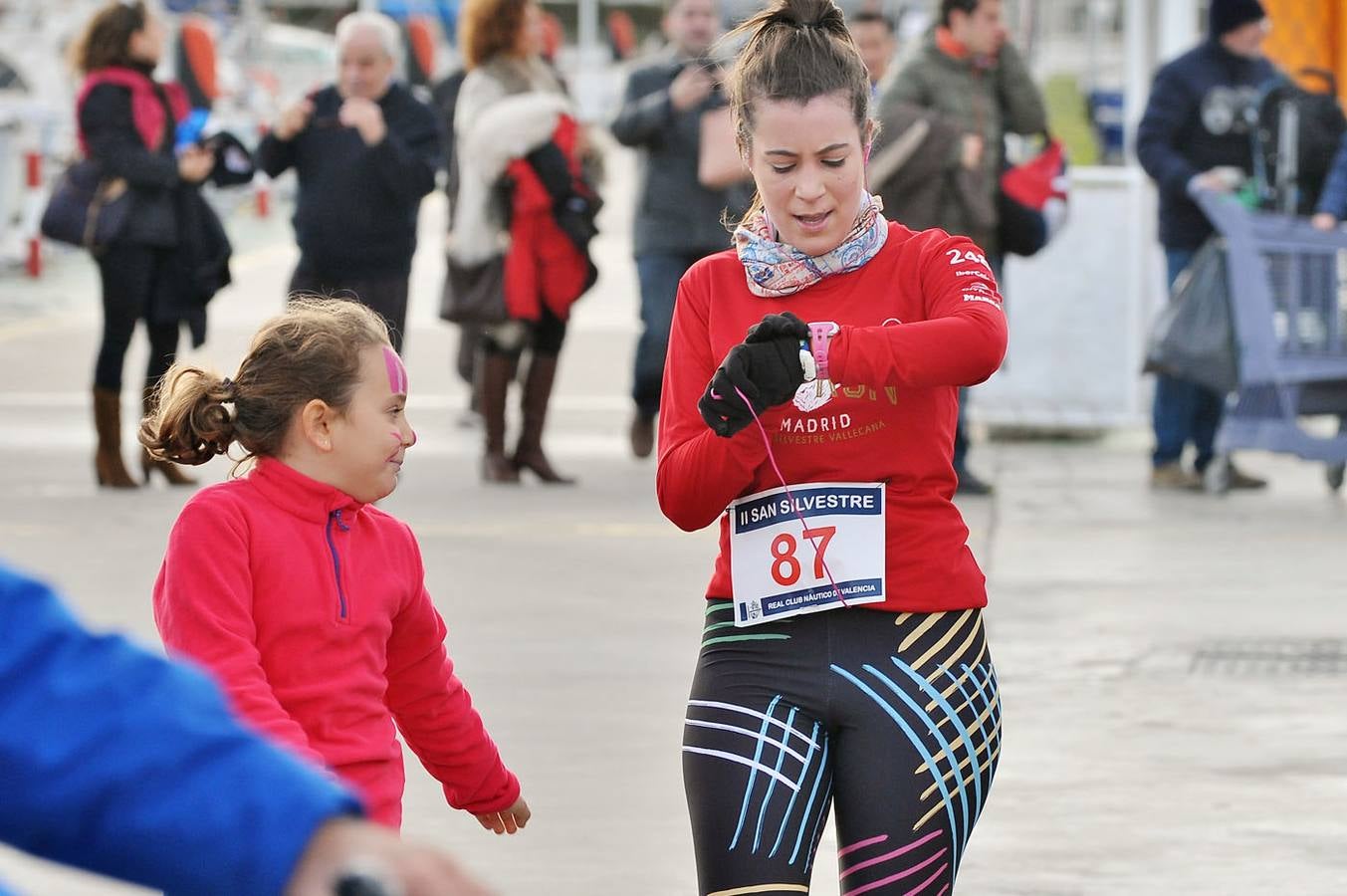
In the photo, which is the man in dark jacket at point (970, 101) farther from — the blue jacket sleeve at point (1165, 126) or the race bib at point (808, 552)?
the race bib at point (808, 552)

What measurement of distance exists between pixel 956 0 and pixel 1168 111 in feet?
3.88

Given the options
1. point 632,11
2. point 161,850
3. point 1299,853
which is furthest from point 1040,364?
point 632,11

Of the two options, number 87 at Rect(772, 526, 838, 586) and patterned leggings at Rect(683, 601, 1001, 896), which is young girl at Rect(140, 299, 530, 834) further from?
number 87 at Rect(772, 526, 838, 586)

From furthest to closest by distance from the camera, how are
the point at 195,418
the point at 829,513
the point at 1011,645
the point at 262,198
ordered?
the point at 262,198
the point at 1011,645
the point at 195,418
the point at 829,513

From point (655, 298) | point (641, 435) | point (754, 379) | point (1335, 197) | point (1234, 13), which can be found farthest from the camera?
point (641, 435)

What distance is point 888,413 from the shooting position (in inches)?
126

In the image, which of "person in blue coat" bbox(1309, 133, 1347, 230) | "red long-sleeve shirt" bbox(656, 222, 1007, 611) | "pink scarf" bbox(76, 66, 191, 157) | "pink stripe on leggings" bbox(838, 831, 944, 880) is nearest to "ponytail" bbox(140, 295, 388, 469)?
"red long-sleeve shirt" bbox(656, 222, 1007, 611)

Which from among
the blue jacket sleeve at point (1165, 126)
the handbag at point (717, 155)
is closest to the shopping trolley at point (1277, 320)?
the blue jacket sleeve at point (1165, 126)

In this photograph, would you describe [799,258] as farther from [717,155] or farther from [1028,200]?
[717,155]

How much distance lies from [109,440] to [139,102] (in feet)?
4.42

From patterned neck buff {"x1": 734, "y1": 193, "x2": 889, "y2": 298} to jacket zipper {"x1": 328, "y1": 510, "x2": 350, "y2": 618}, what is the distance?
0.61m

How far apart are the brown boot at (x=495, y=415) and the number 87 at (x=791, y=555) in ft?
23.1

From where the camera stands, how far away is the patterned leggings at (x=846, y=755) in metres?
3.10

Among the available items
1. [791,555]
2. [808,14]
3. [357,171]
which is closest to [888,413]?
[791,555]
